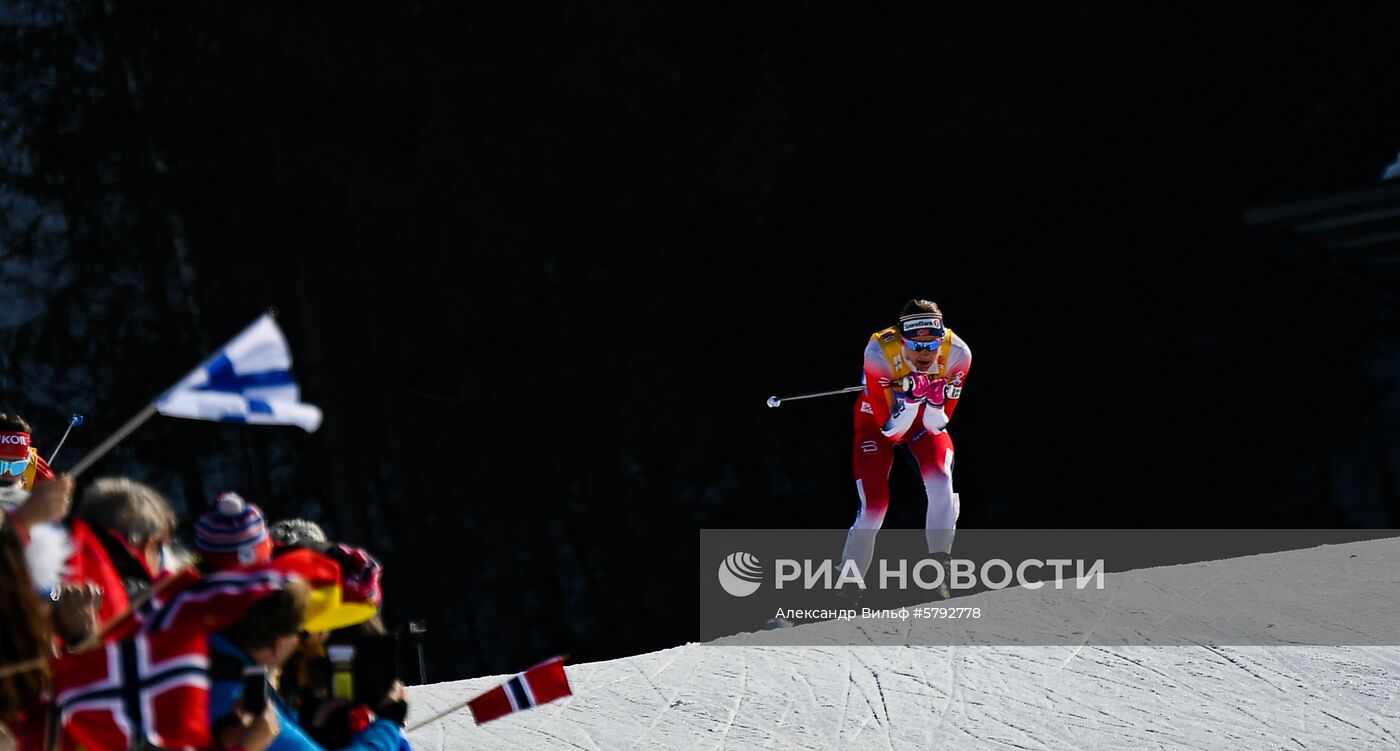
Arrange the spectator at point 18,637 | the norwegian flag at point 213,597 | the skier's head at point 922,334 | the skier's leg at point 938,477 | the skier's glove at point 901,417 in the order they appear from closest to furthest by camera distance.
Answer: the spectator at point 18,637
the norwegian flag at point 213,597
the skier's head at point 922,334
the skier's glove at point 901,417
the skier's leg at point 938,477

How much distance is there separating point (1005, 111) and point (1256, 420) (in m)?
4.48

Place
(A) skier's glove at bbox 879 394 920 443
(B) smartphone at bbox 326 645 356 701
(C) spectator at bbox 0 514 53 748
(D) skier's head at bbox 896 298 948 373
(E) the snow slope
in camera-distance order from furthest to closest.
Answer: (A) skier's glove at bbox 879 394 920 443
(D) skier's head at bbox 896 298 948 373
(E) the snow slope
(B) smartphone at bbox 326 645 356 701
(C) spectator at bbox 0 514 53 748

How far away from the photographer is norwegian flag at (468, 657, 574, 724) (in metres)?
4.12

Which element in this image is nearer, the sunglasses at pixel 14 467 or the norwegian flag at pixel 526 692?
the norwegian flag at pixel 526 692

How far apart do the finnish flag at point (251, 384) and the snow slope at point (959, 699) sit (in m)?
3.67

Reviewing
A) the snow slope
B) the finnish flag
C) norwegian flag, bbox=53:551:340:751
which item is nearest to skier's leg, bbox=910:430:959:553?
the snow slope

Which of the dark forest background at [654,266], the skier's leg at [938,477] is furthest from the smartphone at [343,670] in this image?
the dark forest background at [654,266]

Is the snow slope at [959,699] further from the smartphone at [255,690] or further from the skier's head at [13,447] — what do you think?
the smartphone at [255,690]

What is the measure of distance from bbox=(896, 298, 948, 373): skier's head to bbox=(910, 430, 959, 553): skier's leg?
0.62 m

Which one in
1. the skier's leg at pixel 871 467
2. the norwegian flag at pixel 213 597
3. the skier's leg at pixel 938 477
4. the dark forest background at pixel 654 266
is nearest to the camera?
the norwegian flag at pixel 213 597

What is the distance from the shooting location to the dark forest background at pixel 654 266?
17344mm

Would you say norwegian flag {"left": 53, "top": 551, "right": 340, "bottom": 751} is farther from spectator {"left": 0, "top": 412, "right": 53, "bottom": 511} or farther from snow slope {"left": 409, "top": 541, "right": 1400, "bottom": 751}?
spectator {"left": 0, "top": 412, "right": 53, "bottom": 511}

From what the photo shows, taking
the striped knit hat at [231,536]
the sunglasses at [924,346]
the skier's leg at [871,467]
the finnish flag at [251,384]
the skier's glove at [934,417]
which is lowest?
the striped knit hat at [231,536]

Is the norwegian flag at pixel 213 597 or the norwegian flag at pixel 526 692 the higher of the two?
the norwegian flag at pixel 213 597
